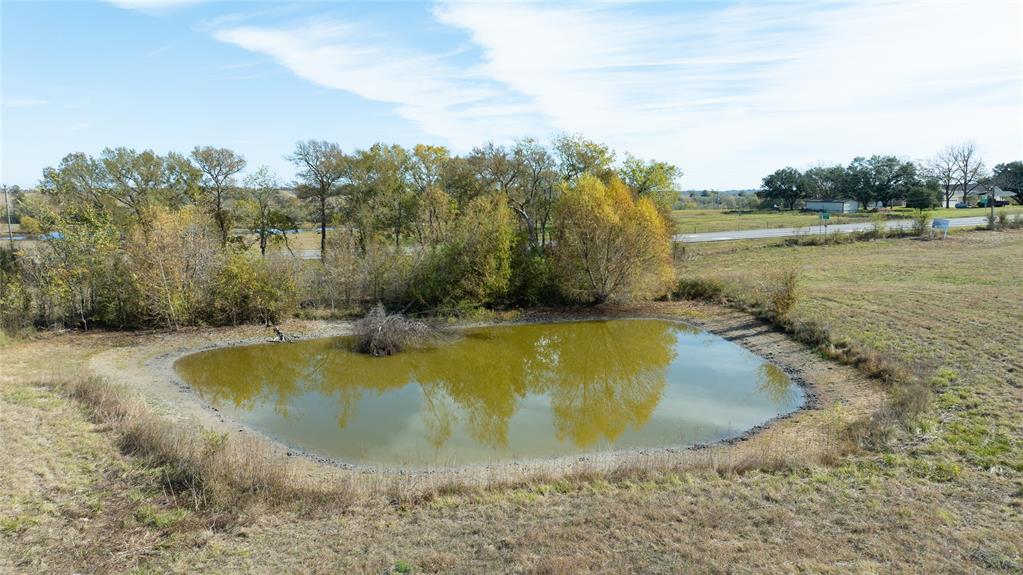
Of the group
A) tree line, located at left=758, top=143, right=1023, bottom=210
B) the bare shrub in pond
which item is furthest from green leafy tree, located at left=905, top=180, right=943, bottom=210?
the bare shrub in pond

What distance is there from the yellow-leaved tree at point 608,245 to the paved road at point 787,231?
1815 cm

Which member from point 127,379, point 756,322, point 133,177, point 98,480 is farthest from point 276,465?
point 133,177

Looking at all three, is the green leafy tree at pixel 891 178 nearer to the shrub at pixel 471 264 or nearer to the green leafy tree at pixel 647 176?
the green leafy tree at pixel 647 176

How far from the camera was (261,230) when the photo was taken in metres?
32.6

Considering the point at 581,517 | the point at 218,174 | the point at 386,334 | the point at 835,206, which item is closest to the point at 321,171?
the point at 218,174

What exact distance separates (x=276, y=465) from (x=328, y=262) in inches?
686

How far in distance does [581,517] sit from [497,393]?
8784 mm

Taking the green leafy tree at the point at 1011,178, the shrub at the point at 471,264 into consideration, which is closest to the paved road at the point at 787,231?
the shrub at the point at 471,264

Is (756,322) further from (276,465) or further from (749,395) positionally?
(276,465)

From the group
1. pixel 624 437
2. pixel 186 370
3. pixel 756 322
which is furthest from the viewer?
pixel 756 322

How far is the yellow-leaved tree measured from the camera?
2586 cm

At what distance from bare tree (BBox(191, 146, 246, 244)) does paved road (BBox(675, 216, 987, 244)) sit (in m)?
31.1

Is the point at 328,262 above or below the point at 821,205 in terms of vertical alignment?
below

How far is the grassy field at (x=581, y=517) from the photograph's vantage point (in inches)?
291
